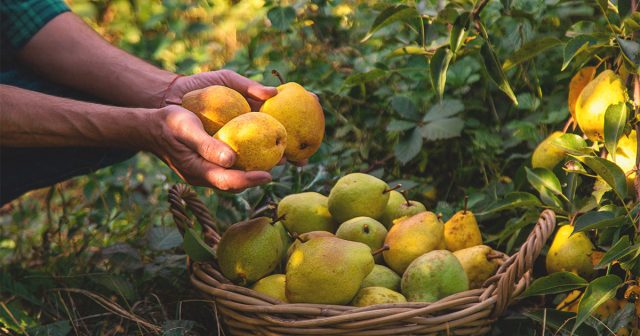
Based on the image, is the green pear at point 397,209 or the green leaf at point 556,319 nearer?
the green leaf at point 556,319

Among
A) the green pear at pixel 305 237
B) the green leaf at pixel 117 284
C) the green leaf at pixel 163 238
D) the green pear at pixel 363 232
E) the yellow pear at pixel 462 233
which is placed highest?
the green pear at pixel 305 237

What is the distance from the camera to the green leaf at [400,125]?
84.3 inches

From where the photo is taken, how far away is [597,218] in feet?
4.71

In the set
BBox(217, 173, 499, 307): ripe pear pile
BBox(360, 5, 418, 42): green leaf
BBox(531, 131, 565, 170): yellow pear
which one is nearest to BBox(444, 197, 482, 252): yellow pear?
BBox(217, 173, 499, 307): ripe pear pile

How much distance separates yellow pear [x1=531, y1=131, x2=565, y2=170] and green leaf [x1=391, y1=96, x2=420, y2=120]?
0.49m

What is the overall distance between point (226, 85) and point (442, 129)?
0.70 m

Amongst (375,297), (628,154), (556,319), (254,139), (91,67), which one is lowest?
(556,319)

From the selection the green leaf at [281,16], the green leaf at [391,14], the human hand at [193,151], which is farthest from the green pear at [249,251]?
the green leaf at [281,16]

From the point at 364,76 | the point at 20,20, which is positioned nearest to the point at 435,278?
the point at 364,76

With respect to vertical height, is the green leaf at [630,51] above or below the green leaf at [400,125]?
above

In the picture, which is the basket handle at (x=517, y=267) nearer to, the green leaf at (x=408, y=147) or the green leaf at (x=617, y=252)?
the green leaf at (x=617, y=252)

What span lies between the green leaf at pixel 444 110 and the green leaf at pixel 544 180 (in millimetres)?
509

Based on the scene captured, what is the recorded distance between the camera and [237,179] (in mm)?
1363

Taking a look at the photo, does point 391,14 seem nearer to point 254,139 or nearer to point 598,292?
point 254,139
